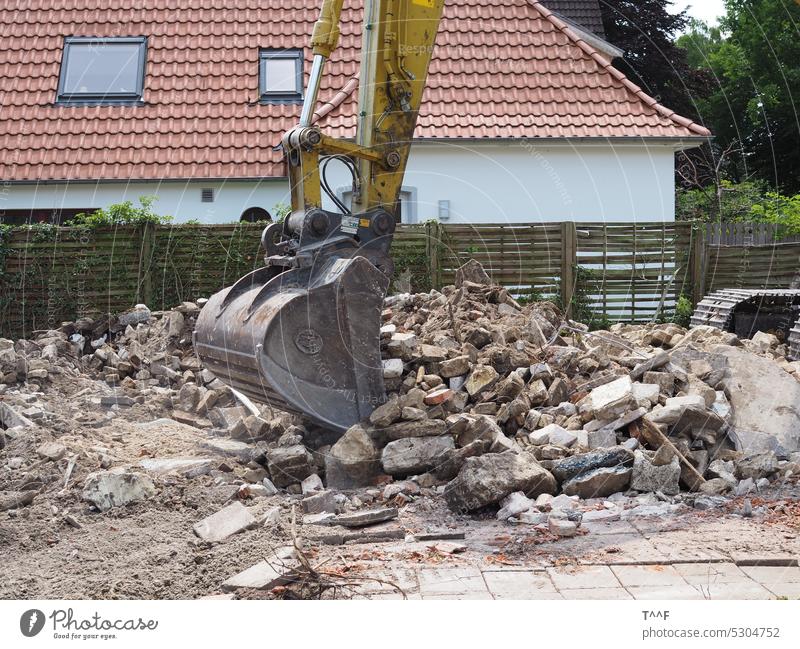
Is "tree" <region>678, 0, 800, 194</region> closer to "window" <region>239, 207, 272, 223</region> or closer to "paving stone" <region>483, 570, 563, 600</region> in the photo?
"paving stone" <region>483, 570, 563, 600</region>

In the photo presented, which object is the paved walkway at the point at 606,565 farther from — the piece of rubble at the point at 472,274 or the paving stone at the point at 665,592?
the piece of rubble at the point at 472,274

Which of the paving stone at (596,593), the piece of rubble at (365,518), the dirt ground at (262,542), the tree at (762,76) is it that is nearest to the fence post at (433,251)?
the tree at (762,76)

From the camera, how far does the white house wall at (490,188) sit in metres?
14.0

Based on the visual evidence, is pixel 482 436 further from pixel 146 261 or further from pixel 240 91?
pixel 240 91

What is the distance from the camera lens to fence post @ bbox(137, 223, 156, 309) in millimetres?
12367

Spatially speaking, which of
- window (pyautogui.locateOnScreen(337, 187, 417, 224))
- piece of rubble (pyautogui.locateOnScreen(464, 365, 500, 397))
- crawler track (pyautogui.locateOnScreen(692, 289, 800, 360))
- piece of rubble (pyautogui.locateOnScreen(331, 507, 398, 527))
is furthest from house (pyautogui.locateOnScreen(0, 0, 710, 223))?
piece of rubble (pyautogui.locateOnScreen(331, 507, 398, 527))

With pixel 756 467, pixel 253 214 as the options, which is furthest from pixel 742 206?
pixel 756 467

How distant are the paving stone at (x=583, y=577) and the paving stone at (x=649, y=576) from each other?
0.04 meters

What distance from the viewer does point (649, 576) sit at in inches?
162

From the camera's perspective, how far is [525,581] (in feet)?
13.6

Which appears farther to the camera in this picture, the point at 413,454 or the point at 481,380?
the point at 481,380

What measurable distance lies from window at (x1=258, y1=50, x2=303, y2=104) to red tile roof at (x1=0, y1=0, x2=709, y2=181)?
14 cm

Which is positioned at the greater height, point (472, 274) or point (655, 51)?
point (655, 51)

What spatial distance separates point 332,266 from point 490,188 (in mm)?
8106
